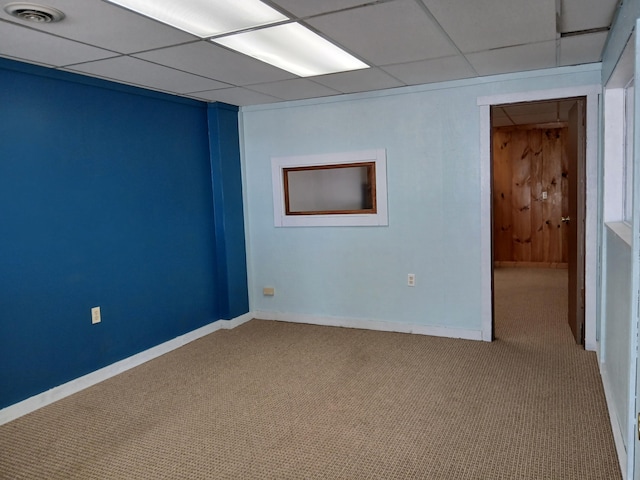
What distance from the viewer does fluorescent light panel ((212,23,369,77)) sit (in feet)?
8.83

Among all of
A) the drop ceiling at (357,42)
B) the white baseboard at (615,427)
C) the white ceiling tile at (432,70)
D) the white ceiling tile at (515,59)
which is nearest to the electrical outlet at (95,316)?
the drop ceiling at (357,42)

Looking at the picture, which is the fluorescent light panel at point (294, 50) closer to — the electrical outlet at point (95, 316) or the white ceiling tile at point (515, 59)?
the white ceiling tile at point (515, 59)

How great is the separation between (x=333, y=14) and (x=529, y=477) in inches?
90.6

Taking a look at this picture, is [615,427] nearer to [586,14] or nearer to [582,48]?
[586,14]

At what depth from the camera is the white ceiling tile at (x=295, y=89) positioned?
12.5ft

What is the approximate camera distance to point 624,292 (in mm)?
2318

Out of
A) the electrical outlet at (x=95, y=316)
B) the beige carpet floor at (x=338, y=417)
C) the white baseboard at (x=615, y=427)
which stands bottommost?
the beige carpet floor at (x=338, y=417)

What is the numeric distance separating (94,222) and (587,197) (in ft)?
11.6

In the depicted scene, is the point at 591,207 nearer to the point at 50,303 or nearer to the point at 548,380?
the point at 548,380

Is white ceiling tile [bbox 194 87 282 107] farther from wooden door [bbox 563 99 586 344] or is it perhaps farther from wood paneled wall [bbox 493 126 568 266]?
wood paneled wall [bbox 493 126 568 266]

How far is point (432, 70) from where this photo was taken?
11.6ft

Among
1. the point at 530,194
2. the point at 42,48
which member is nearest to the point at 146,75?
the point at 42,48

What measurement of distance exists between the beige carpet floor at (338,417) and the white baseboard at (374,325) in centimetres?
14

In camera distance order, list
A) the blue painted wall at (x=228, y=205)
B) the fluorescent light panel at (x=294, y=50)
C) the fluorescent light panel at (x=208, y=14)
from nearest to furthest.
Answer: the fluorescent light panel at (x=208, y=14) → the fluorescent light panel at (x=294, y=50) → the blue painted wall at (x=228, y=205)
